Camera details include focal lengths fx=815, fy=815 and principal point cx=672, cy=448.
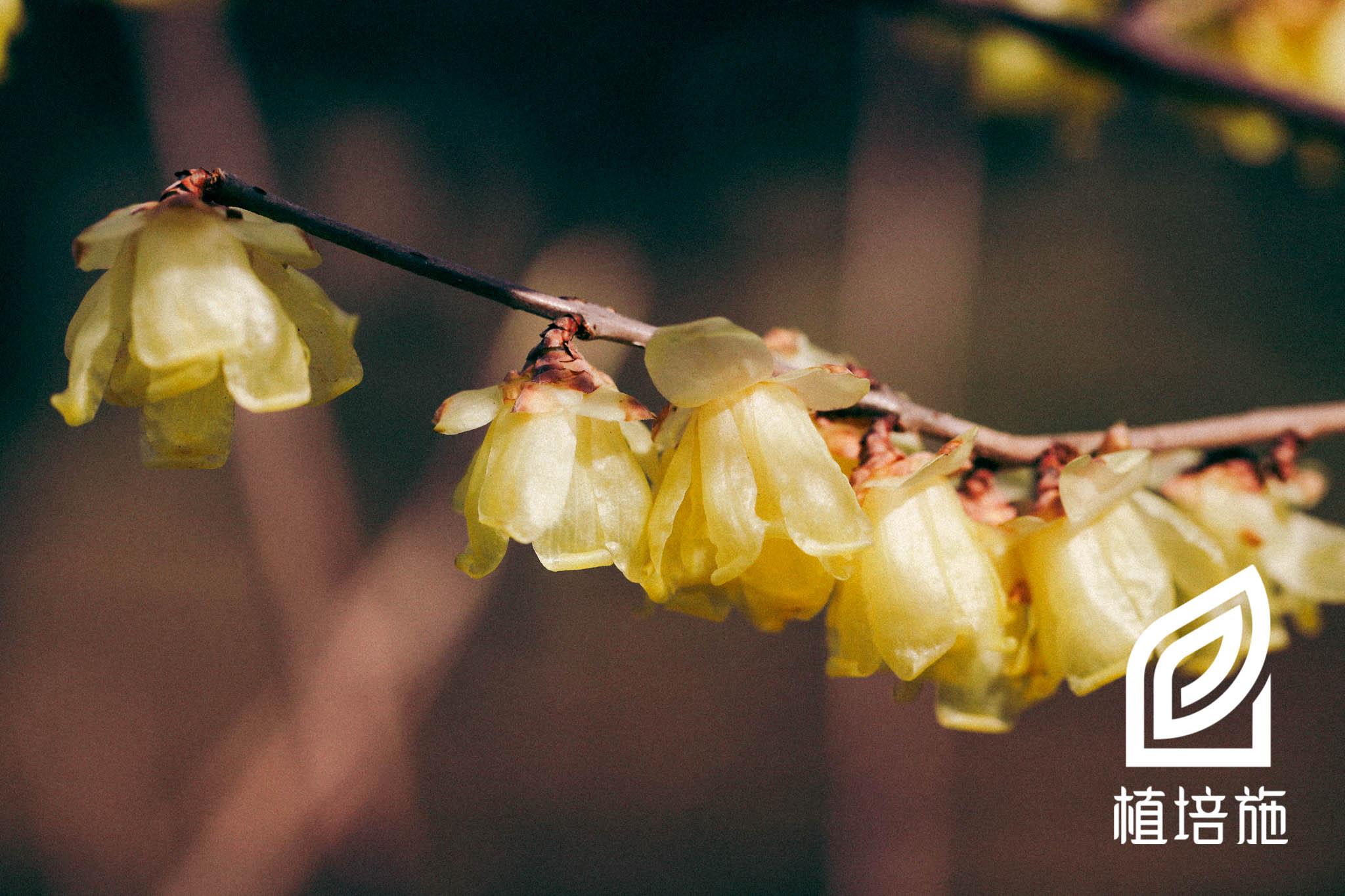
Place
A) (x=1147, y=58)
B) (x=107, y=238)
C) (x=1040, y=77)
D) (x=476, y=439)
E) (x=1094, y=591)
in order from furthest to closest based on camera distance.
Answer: (x=476, y=439) < (x=1040, y=77) < (x=1147, y=58) < (x=1094, y=591) < (x=107, y=238)

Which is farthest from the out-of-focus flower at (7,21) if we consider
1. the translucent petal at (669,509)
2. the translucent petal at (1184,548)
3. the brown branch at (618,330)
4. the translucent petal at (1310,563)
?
the translucent petal at (1310,563)

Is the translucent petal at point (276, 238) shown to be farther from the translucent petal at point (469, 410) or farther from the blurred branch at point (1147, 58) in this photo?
the blurred branch at point (1147, 58)

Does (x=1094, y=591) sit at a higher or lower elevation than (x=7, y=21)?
lower

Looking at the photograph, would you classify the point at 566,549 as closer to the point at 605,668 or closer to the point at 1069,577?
the point at 1069,577

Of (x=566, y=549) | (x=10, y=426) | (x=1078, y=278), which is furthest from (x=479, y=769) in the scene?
(x=1078, y=278)

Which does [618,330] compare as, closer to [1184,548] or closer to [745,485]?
[745,485]

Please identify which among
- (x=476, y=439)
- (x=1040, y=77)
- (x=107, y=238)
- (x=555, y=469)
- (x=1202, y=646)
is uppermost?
(x=1040, y=77)

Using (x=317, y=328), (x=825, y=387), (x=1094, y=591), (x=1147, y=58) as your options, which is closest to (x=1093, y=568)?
(x=1094, y=591)
